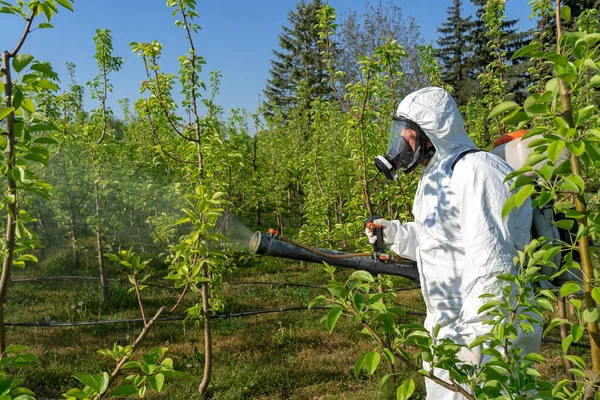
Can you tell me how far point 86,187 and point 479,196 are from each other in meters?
8.93

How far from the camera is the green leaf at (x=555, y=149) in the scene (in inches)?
39.8

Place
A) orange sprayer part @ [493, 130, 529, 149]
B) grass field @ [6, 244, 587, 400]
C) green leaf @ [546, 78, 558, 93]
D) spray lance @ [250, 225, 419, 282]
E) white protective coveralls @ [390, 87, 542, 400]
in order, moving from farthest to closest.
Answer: grass field @ [6, 244, 587, 400], spray lance @ [250, 225, 419, 282], orange sprayer part @ [493, 130, 529, 149], white protective coveralls @ [390, 87, 542, 400], green leaf @ [546, 78, 558, 93]

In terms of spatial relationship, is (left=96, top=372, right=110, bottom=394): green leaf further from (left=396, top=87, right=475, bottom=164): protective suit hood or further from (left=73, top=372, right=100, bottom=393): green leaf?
(left=396, top=87, right=475, bottom=164): protective suit hood

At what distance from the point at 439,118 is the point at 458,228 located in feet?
1.93

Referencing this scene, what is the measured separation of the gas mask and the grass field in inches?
71.5

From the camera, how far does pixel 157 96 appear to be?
4.41 m

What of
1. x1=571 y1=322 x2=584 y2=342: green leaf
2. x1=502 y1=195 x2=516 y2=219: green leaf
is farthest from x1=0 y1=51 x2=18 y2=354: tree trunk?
x1=571 y1=322 x2=584 y2=342: green leaf

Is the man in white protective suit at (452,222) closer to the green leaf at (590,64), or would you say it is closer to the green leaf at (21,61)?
the green leaf at (590,64)

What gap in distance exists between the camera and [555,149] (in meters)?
1.03

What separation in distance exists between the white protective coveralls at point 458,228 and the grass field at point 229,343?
140cm

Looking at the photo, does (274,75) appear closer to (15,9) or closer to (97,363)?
(97,363)

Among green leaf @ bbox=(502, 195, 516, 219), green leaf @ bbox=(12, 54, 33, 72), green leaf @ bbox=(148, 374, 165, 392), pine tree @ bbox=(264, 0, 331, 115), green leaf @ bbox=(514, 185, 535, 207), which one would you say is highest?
pine tree @ bbox=(264, 0, 331, 115)

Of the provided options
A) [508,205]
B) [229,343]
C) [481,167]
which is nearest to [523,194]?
[508,205]

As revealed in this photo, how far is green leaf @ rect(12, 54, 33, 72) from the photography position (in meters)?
1.44
